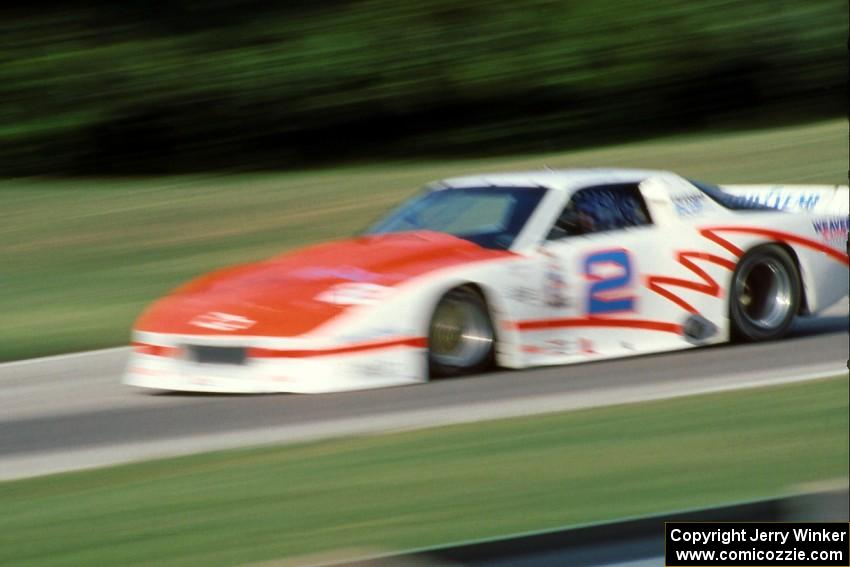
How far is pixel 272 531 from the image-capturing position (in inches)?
203

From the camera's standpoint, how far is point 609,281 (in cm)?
924

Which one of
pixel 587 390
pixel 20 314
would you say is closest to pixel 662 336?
pixel 587 390

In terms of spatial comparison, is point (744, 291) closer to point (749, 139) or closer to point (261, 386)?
point (261, 386)

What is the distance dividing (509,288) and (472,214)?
81 centimetres

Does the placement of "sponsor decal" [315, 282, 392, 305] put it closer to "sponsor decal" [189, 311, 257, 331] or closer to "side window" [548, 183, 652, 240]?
"sponsor decal" [189, 311, 257, 331]

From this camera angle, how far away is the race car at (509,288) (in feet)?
27.2

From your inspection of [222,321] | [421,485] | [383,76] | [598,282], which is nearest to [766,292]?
[598,282]

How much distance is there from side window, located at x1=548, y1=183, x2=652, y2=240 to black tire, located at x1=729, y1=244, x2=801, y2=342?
77 cm

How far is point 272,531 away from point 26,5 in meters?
8.86

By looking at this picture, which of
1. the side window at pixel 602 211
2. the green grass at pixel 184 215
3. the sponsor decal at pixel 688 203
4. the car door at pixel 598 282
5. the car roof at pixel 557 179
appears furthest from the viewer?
the green grass at pixel 184 215

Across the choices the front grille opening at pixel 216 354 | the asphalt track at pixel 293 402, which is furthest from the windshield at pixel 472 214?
the front grille opening at pixel 216 354

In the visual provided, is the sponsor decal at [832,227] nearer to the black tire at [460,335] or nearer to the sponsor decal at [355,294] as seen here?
the black tire at [460,335]

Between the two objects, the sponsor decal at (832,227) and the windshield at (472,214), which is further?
the sponsor decal at (832,227)

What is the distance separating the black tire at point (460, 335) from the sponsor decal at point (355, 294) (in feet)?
1.12
